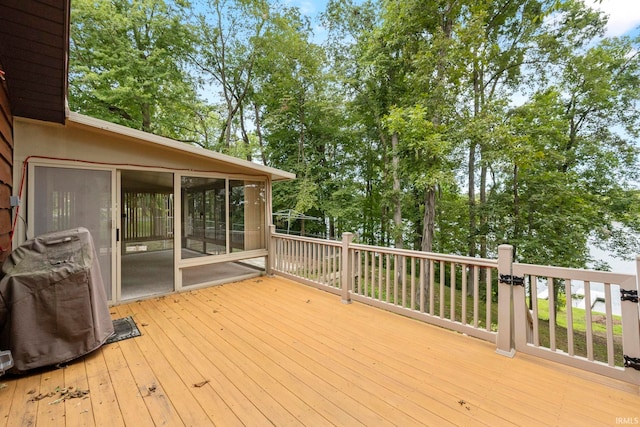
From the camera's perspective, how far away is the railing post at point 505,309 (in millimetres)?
2609

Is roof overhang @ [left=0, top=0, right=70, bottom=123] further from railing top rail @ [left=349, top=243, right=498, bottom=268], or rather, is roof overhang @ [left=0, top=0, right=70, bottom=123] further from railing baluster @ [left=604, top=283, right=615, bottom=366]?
railing baluster @ [left=604, top=283, right=615, bottom=366]

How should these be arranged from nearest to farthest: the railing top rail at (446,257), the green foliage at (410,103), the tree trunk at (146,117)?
the railing top rail at (446,257), the green foliage at (410,103), the tree trunk at (146,117)

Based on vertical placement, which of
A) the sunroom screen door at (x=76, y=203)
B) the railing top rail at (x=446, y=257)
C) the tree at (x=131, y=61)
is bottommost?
the railing top rail at (x=446, y=257)

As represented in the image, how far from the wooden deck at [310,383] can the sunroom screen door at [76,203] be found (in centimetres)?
147

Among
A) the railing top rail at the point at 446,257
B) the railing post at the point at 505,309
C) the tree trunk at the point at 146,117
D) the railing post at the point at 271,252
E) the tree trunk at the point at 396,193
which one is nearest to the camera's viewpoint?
the railing post at the point at 505,309

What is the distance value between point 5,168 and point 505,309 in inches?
205

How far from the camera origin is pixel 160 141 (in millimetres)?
4004

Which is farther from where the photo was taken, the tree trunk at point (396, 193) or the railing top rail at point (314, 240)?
the tree trunk at point (396, 193)

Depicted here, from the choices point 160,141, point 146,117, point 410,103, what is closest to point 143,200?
point 160,141

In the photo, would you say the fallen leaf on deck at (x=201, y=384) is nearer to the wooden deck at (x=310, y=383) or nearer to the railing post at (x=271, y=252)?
the wooden deck at (x=310, y=383)

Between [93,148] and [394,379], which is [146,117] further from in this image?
[394,379]

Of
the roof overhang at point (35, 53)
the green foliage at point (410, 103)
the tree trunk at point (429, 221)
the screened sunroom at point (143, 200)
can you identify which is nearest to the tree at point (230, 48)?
the green foliage at point (410, 103)

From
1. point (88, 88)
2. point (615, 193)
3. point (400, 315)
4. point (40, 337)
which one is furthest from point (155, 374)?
point (615, 193)

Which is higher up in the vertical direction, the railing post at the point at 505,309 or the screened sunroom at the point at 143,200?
the screened sunroom at the point at 143,200
